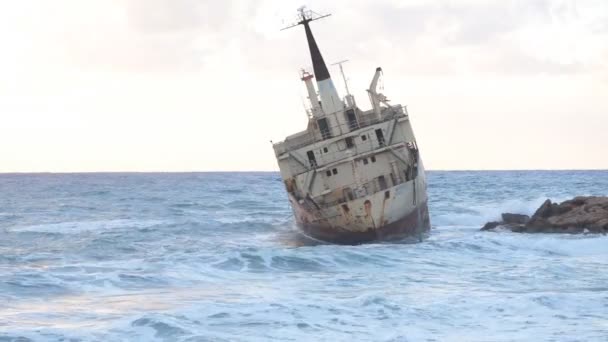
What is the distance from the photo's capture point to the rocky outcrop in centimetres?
3597

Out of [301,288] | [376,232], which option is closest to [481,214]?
[376,232]

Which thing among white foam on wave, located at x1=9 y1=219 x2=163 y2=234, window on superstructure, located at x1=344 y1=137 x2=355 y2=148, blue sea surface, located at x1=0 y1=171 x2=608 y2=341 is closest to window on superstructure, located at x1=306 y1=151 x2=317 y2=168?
window on superstructure, located at x1=344 y1=137 x2=355 y2=148

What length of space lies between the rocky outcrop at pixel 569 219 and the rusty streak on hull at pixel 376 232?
504 cm

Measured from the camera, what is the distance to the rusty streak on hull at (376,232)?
110ft

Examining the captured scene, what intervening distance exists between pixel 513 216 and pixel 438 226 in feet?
14.9

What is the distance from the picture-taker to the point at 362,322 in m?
18.9

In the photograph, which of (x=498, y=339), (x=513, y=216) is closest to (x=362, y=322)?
(x=498, y=339)

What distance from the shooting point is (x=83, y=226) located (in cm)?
4678

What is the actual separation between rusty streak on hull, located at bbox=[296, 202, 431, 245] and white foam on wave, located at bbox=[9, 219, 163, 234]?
1343cm

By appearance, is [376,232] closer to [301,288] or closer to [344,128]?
[344,128]

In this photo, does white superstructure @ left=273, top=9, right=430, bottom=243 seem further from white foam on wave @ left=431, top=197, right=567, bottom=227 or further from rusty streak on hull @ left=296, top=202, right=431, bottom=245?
white foam on wave @ left=431, top=197, right=567, bottom=227

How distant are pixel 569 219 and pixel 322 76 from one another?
12.3m

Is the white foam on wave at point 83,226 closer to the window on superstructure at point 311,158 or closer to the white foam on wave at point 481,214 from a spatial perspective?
the window on superstructure at point 311,158

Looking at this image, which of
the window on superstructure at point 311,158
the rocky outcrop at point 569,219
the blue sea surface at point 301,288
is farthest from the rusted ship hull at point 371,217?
the rocky outcrop at point 569,219
